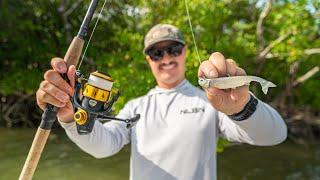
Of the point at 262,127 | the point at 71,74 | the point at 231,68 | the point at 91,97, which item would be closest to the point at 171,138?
the point at 262,127

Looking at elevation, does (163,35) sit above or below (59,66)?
above

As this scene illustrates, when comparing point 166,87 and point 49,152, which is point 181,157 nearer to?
point 166,87

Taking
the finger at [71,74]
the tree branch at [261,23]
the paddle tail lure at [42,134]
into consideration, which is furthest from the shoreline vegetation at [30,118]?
the finger at [71,74]

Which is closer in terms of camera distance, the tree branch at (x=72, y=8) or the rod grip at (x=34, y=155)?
the rod grip at (x=34, y=155)

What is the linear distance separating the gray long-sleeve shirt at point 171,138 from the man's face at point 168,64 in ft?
0.50

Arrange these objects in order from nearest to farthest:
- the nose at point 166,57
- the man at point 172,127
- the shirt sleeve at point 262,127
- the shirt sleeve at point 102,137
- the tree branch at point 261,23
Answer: the shirt sleeve at point 262,127, the man at point 172,127, the shirt sleeve at point 102,137, the nose at point 166,57, the tree branch at point 261,23

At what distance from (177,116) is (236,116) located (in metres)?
0.87

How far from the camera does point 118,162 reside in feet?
28.7

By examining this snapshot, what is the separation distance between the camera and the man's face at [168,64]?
3.10 meters

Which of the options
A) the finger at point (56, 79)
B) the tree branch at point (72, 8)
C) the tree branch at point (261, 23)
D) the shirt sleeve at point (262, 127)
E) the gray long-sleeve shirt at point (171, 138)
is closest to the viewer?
the finger at point (56, 79)

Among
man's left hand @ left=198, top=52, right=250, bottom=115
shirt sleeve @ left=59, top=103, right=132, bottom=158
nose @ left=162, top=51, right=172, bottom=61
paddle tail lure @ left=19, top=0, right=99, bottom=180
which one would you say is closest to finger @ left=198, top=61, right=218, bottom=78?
man's left hand @ left=198, top=52, right=250, bottom=115

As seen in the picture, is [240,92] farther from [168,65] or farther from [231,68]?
[168,65]

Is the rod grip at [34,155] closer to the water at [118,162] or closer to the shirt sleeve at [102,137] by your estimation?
the shirt sleeve at [102,137]

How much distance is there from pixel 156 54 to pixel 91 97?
44.1 inches
